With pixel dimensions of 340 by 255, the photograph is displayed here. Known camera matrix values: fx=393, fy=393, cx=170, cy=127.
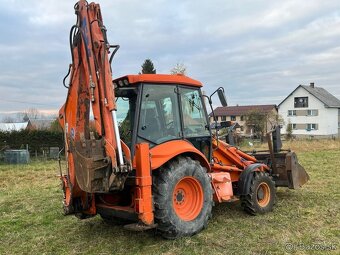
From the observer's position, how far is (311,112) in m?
59.9

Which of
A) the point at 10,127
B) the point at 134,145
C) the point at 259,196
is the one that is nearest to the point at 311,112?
the point at 10,127

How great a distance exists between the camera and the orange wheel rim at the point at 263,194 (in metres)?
7.41

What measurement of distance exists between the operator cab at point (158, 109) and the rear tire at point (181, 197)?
52 centimetres

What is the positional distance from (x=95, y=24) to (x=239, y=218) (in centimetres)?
410

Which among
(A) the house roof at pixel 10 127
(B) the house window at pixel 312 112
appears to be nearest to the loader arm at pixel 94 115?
(A) the house roof at pixel 10 127

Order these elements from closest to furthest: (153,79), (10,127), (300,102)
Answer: (153,79), (10,127), (300,102)

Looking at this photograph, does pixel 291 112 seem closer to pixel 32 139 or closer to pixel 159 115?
pixel 32 139

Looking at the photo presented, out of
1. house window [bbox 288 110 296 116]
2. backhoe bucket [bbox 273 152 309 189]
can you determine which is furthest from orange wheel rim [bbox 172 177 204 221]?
house window [bbox 288 110 296 116]

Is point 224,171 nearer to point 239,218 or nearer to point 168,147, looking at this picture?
point 239,218

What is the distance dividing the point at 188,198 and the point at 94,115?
76.5 inches

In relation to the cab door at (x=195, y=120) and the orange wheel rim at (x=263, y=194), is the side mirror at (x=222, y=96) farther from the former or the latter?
the orange wheel rim at (x=263, y=194)

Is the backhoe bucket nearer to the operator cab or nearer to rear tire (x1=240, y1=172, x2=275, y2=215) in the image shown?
rear tire (x1=240, y1=172, x2=275, y2=215)

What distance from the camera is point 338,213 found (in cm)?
715

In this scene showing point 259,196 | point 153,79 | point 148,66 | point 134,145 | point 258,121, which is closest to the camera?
point 134,145
